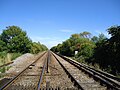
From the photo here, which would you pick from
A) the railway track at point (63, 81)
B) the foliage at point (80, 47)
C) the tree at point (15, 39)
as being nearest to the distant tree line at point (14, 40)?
the tree at point (15, 39)

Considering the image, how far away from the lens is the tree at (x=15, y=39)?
50750 mm

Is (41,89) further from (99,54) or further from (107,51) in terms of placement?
(99,54)

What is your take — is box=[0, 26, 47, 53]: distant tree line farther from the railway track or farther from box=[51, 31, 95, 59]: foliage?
the railway track

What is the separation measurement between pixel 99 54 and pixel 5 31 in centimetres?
3885

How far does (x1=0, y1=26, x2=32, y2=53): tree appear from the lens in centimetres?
5075

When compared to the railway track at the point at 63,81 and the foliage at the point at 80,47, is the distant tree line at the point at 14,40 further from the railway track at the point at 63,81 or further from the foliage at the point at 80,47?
the railway track at the point at 63,81

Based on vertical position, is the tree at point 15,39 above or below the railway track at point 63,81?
above

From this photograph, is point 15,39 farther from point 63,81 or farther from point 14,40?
point 63,81

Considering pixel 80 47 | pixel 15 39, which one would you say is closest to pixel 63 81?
pixel 80 47

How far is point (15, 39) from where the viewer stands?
50.8 metres

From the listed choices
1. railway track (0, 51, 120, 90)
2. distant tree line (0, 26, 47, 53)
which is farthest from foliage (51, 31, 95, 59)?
railway track (0, 51, 120, 90)

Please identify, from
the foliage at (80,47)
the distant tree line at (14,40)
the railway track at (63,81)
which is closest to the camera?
the railway track at (63,81)

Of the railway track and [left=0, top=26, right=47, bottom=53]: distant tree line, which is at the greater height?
[left=0, top=26, right=47, bottom=53]: distant tree line

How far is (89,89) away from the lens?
8492 millimetres
